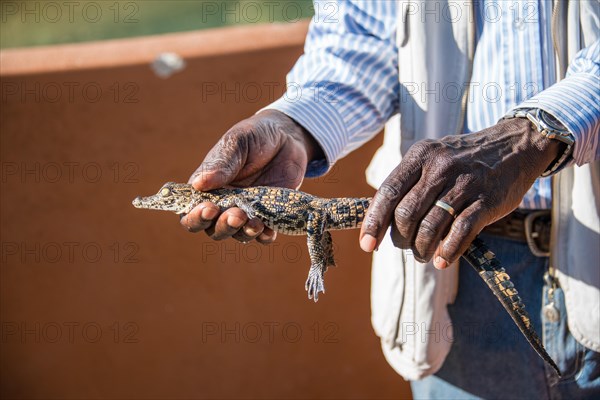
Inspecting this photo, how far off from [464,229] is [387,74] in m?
1.05

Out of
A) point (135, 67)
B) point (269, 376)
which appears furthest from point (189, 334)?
point (135, 67)

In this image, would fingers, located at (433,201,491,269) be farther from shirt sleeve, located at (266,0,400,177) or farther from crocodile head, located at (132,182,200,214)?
crocodile head, located at (132,182,200,214)

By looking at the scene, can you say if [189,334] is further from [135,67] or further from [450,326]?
[450,326]

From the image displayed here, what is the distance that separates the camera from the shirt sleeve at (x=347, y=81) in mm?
2457

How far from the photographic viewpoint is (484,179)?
1.74 metres

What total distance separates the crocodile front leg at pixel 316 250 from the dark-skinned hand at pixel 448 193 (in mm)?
776

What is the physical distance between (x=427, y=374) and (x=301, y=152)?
3.37 feet

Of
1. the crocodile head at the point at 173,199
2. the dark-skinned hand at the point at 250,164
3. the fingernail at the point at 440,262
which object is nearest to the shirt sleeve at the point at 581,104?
the fingernail at the point at 440,262

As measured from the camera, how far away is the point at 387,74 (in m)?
2.54

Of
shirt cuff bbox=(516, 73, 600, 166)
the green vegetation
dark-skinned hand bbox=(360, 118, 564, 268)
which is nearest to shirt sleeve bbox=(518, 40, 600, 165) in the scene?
shirt cuff bbox=(516, 73, 600, 166)

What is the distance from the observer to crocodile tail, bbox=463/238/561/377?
1970 millimetres

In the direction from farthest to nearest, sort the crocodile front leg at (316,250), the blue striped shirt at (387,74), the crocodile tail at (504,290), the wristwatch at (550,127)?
the crocodile front leg at (316,250) < the blue striped shirt at (387,74) < the crocodile tail at (504,290) < the wristwatch at (550,127)

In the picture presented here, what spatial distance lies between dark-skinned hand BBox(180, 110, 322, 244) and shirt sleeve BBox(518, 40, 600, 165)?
2.88 ft

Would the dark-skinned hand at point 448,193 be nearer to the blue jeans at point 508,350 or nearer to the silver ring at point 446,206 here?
the silver ring at point 446,206
